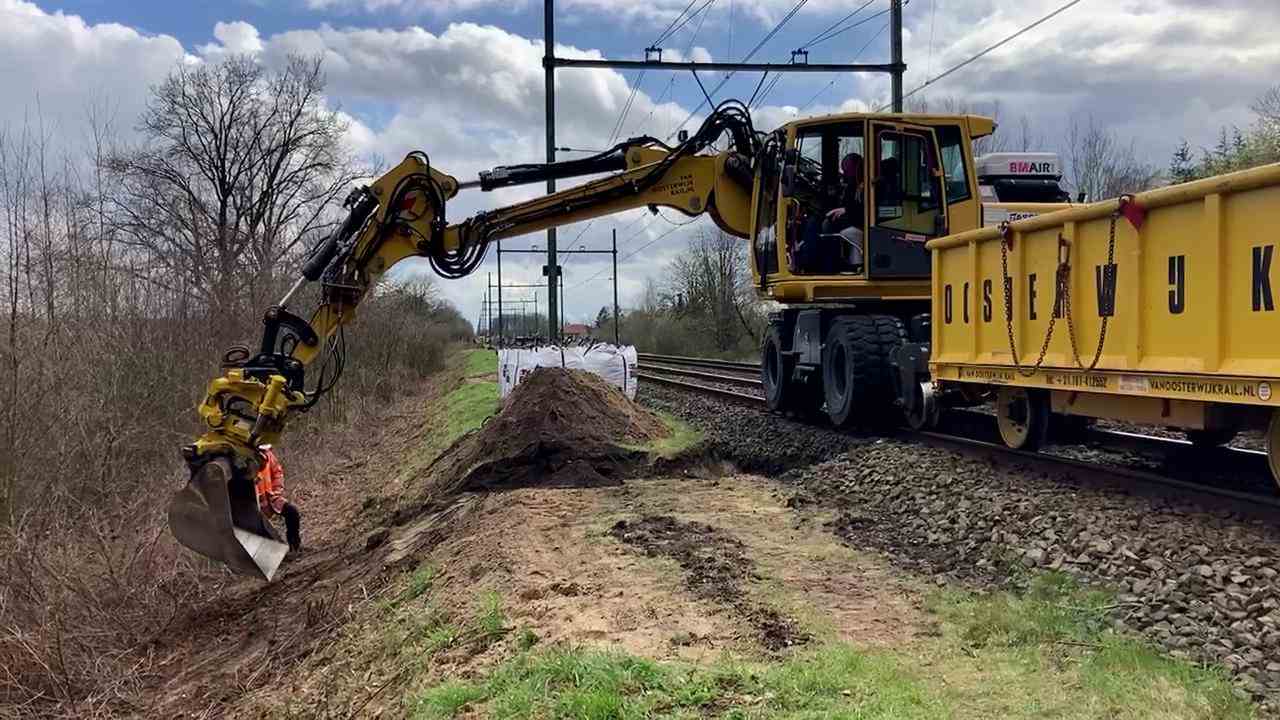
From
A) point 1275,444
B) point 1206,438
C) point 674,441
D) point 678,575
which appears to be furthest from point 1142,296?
point 674,441

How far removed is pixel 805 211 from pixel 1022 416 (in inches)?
167

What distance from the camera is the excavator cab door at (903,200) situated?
12117 millimetres

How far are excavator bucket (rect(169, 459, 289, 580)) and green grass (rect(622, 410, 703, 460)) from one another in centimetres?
514

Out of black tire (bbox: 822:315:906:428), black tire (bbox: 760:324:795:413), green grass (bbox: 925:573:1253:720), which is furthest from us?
black tire (bbox: 760:324:795:413)

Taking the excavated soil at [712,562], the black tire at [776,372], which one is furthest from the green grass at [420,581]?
the black tire at [776,372]

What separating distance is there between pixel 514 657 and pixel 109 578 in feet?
16.2

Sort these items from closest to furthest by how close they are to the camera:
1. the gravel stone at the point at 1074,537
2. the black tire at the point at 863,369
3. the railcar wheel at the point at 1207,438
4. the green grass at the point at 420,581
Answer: the gravel stone at the point at 1074,537 → the green grass at the point at 420,581 → the railcar wheel at the point at 1207,438 → the black tire at the point at 863,369

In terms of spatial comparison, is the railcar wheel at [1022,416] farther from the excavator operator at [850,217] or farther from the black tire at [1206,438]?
the excavator operator at [850,217]

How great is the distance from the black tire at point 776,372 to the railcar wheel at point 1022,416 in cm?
515

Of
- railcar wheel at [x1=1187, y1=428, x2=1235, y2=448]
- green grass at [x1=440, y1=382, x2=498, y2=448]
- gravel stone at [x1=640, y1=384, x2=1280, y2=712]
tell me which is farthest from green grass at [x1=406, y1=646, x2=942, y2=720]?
green grass at [x1=440, y1=382, x2=498, y2=448]

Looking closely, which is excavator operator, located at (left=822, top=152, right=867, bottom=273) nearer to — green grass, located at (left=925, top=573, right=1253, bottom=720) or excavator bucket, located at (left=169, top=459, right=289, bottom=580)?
green grass, located at (left=925, top=573, right=1253, bottom=720)

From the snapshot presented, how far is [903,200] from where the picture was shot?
12.3m

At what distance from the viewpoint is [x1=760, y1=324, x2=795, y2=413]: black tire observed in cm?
1482

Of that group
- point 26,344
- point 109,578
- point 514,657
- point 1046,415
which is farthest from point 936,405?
point 26,344
